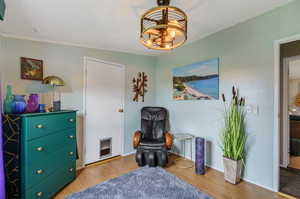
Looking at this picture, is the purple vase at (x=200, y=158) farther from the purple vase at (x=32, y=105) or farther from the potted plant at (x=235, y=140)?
the purple vase at (x=32, y=105)

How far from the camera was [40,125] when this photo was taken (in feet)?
5.88

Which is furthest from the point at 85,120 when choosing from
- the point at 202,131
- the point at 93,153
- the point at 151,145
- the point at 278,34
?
the point at 278,34

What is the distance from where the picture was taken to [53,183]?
6.45 feet

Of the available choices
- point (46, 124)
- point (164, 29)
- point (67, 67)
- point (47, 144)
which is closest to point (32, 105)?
point (46, 124)

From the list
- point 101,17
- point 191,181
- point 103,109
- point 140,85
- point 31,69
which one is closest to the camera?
point 101,17

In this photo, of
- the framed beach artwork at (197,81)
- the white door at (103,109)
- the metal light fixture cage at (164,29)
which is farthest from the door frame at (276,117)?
the white door at (103,109)

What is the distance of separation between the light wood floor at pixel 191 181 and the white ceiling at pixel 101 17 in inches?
93.0

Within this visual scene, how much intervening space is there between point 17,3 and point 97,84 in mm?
1596

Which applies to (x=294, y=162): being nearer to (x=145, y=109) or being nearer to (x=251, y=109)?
(x=251, y=109)

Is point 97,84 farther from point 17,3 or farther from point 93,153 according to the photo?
point 17,3

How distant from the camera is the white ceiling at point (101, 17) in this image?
5.69ft

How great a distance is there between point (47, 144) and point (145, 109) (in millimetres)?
1911

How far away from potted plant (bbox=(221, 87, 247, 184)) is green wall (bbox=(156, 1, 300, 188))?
10 centimetres

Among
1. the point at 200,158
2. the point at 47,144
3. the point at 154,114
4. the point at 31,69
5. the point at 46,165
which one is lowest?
the point at 200,158
